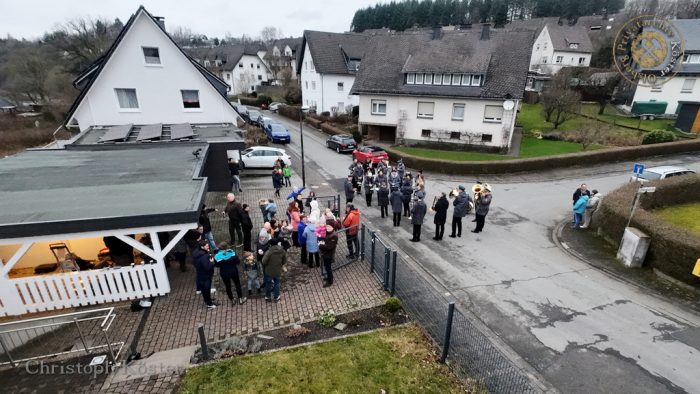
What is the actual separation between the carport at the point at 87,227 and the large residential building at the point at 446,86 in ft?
70.3

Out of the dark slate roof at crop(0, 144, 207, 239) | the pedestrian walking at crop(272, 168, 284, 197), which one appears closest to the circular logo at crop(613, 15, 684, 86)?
→ the pedestrian walking at crop(272, 168, 284, 197)

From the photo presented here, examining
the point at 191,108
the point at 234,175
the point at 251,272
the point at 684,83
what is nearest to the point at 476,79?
the point at 234,175

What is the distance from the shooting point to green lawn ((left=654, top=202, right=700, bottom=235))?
13.5m

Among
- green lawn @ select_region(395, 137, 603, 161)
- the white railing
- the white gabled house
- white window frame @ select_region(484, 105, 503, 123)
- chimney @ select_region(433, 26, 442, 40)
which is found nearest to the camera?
the white railing

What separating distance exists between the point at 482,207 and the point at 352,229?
215 inches

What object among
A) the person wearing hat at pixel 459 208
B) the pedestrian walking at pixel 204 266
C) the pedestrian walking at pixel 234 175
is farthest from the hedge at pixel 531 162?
the pedestrian walking at pixel 204 266

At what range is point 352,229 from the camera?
10906mm

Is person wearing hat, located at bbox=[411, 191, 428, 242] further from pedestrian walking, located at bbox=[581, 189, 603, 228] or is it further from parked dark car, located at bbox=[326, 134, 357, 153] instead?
parked dark car, located at bbox=[326, 134, 357, 153]

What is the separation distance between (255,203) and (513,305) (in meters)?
11.9

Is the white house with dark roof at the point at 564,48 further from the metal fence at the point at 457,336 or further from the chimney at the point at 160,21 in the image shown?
the metal fence at the point at 457,336

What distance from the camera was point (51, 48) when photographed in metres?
44.7

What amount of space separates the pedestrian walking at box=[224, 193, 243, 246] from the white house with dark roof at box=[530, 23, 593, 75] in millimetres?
62663

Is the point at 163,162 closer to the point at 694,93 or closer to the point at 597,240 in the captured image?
the point at 597,240

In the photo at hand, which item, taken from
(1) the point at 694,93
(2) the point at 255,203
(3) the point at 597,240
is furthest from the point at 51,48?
(1) the point at 694,93
